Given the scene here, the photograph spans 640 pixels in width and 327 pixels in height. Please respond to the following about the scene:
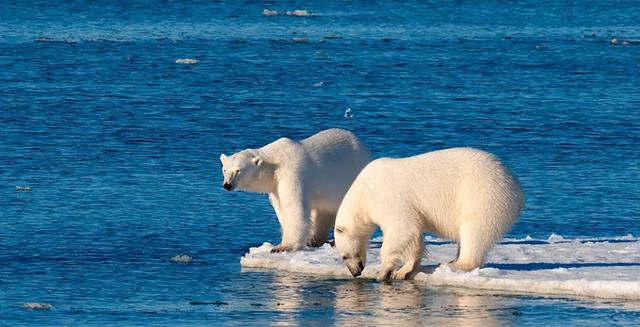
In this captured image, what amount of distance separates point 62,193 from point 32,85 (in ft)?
29.5

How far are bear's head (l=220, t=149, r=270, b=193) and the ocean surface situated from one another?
2.08 feet

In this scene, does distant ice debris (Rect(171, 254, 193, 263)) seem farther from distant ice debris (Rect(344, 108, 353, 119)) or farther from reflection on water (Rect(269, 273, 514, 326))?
distant ice debris (Rect(344, 108, 353, 119))

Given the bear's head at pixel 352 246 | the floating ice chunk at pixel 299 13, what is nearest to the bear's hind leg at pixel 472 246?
the bear's head at pixel 352 246

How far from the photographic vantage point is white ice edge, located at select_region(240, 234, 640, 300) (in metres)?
11.1

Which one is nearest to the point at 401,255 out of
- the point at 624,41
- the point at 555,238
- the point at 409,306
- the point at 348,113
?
the point at 409,306

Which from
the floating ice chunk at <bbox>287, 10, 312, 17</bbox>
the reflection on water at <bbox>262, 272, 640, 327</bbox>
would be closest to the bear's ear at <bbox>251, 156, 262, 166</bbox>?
the reflection on water at <bbox>262, 272, 640, 327</bbox>

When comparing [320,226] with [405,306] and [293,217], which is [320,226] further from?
[405,306]

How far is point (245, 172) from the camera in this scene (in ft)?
42.5

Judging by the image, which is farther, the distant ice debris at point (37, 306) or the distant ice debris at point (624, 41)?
the distant ice debris at point (624, 41)

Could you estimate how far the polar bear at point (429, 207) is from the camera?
11.4 m

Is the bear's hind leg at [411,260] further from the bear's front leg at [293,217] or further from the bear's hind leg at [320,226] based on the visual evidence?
the bear's hind leg at [320,226]

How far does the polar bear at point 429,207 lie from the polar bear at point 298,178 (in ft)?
3.23

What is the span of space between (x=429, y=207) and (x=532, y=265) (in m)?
1.05

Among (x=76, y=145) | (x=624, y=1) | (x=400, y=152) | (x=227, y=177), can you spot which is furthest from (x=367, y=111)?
(x=624, y=1)
